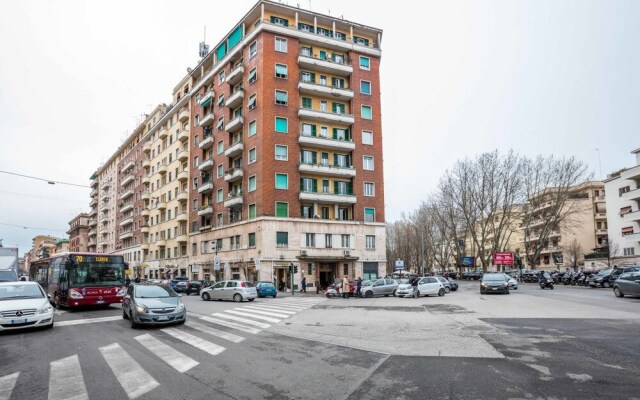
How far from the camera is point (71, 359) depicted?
870 centimetres

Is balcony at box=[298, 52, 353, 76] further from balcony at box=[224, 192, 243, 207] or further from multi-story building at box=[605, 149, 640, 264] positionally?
multi-story building at box=[605, 149, 640, 264]

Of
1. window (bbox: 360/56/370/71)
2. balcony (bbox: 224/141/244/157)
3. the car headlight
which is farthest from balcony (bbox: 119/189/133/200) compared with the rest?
the car headlight

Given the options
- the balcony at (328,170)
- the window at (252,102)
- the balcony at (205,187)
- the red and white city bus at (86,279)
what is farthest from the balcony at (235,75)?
the red and white city bus at (86,279)

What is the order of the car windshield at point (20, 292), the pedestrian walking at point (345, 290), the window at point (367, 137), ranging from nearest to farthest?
the car windshield at point (20, 292)
the pedestrian walking at point (345, 290)
the window at point (367, 137)

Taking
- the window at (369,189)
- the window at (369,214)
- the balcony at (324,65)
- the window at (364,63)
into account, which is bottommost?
the window at (369,214)

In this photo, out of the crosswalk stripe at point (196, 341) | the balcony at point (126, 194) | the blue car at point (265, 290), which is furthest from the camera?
the balcony at point (126, 194)

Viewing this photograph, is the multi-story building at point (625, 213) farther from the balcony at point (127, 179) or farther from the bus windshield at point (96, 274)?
the balcony at point (127, 179)

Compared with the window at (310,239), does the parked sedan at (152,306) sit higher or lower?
lower

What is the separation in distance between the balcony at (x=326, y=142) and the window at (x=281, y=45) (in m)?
9.00

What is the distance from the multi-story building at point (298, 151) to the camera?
4206cm

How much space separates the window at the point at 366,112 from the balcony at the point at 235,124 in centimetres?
1290

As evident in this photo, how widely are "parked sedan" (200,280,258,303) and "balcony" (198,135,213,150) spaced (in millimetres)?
26938

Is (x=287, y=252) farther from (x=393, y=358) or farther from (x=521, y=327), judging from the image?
(x=393, y=358)

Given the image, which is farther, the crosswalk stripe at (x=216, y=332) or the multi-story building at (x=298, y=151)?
the multi-story building at (x=298, y=151)
